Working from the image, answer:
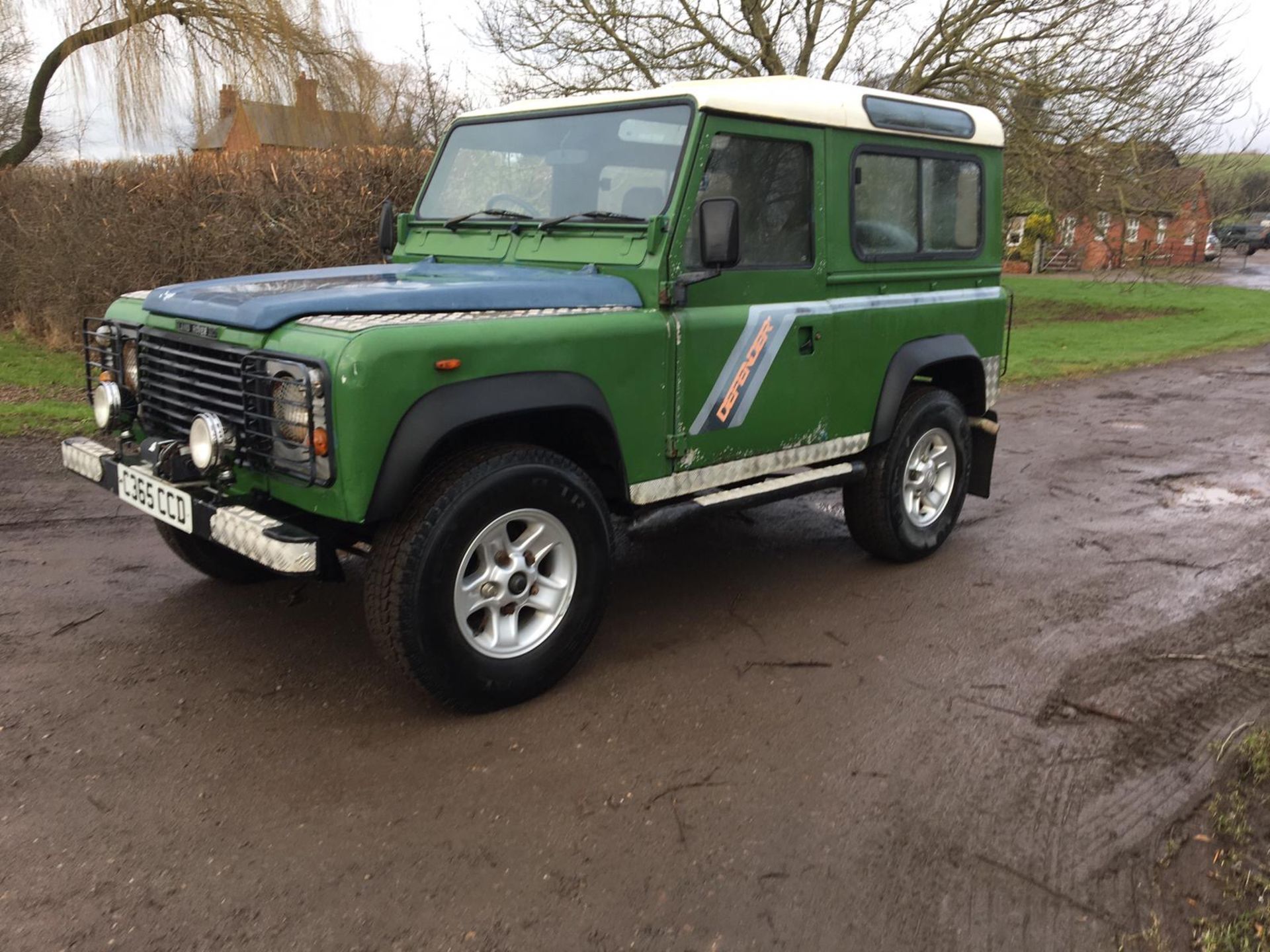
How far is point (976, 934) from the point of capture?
2.60 metres

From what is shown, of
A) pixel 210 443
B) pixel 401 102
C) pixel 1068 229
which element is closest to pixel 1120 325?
pixel 1068 229

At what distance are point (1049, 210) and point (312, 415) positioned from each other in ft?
49.1

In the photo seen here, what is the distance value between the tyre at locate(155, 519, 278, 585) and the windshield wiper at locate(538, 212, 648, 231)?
2002mm

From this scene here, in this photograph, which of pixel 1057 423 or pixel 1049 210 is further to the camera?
pixel 1049 210

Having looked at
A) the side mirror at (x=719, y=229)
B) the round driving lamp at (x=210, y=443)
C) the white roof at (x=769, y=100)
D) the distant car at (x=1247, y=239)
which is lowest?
the round driving lamp at (x=210, y=443)

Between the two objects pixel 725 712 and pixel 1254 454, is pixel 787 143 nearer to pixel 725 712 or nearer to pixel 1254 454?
pixel 725 712

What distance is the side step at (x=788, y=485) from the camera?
4.40m

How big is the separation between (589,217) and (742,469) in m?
1.23

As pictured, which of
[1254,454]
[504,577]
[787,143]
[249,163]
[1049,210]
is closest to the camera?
[504,577]

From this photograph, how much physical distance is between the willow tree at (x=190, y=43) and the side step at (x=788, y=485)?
9.45m

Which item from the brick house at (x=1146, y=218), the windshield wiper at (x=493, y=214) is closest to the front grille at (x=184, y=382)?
the windshield wiper at (x=493, y=214)

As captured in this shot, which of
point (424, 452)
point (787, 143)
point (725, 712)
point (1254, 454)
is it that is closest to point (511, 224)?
point (787, 143)

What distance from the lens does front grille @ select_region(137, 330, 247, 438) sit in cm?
353

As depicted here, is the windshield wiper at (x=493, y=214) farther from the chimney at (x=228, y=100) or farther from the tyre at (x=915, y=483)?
the chimney at (x=228, y=100)
